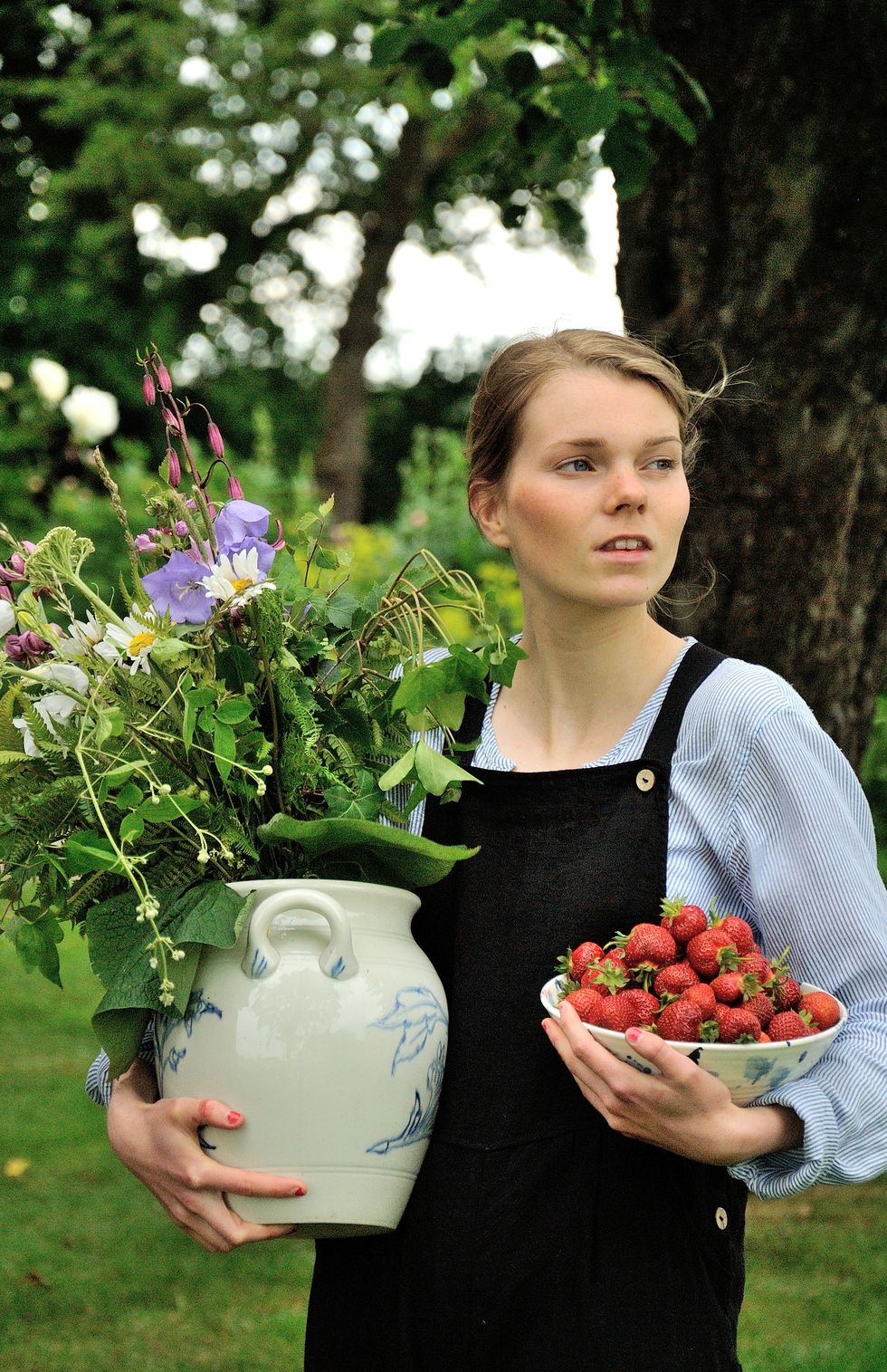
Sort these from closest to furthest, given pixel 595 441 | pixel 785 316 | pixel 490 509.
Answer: pixel 595 441, pixel 490 509, pixel 785 316

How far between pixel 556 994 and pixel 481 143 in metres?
2.73

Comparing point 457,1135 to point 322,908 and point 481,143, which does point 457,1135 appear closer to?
point 322,908

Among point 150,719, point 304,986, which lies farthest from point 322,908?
point 150,719

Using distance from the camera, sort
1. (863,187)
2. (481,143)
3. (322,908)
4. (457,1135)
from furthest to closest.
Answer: (481,143), (863,187), (457,1135), (322,908)

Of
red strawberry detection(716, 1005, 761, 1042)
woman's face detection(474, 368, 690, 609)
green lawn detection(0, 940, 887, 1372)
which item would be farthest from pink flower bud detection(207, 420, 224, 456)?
green lawn detection(0, 940, 887, 1372)

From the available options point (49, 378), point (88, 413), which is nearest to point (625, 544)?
point (88, 413)

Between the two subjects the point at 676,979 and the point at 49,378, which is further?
the point at 49,378

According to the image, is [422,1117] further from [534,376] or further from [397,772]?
[534,376]

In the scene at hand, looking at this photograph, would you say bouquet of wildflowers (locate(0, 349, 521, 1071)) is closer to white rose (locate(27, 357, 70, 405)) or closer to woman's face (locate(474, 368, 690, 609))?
woman's face (locate(474, 368, 690, 609))

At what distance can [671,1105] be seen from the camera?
1419mm

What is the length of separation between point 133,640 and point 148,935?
33 cm

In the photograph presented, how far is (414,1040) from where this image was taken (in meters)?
1.56

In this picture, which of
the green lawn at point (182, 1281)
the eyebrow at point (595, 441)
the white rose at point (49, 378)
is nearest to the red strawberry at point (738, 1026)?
the eyebrow at point (595, 441)

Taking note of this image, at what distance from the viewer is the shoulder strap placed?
171 cm
